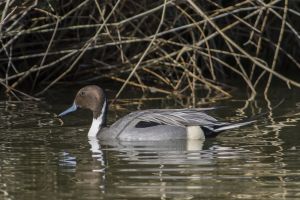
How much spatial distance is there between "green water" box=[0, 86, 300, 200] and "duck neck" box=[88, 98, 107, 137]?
0.09 m

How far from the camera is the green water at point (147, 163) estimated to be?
244 inches

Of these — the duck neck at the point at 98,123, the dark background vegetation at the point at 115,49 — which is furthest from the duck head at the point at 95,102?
the dark background vegetation at the point at 115,49

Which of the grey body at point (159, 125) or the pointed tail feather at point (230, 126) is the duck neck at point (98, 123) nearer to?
the grey body at point (159, 125)

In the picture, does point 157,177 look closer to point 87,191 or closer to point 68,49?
point 87,191

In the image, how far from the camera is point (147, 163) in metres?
7.31

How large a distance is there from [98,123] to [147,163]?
75.6 inches

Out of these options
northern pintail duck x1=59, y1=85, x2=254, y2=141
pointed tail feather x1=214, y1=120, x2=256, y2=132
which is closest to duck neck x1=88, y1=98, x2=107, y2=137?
northern pintail duck x1=59, y1=85, x2=254, y2=141

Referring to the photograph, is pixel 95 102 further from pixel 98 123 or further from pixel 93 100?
pixel 98 123

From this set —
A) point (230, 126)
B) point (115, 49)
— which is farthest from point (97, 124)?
point (115, 49)

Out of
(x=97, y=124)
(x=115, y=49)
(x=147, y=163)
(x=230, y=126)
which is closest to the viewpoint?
(x=147, y=163)

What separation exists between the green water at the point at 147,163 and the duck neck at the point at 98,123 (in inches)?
3.7

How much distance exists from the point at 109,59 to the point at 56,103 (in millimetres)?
1683

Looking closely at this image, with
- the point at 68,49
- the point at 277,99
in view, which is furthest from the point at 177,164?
the point at 68,49

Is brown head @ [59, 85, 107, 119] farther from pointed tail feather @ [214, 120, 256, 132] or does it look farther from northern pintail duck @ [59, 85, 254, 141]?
pointed tail feather @ [214, 120, 256, 132]
